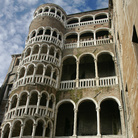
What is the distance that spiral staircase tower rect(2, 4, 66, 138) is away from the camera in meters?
13.8

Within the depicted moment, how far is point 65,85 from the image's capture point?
1703 centimetres

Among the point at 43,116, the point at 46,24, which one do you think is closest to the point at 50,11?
the point at 46,24

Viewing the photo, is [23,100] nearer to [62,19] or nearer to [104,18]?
[62,19]

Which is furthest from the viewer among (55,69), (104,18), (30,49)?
(104,18)

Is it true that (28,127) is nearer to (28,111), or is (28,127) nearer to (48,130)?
(28,111)

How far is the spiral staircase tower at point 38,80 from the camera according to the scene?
45.4ft

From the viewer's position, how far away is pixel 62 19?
22797mm

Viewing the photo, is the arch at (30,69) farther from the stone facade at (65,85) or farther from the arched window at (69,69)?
the arched window at (69,69)

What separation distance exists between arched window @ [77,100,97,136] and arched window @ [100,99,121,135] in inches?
29.6

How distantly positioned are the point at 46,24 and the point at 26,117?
437 inches

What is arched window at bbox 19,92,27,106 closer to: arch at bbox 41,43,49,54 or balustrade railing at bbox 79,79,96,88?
balustrade railing at bbox 79,79,96,88

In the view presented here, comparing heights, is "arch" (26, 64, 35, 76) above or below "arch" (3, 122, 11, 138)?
above

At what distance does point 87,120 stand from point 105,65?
6464 millimetres

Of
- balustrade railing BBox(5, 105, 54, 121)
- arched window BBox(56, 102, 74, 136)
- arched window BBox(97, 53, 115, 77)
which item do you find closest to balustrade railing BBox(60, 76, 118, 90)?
arched window BBox(56, 102, 74, 136)
